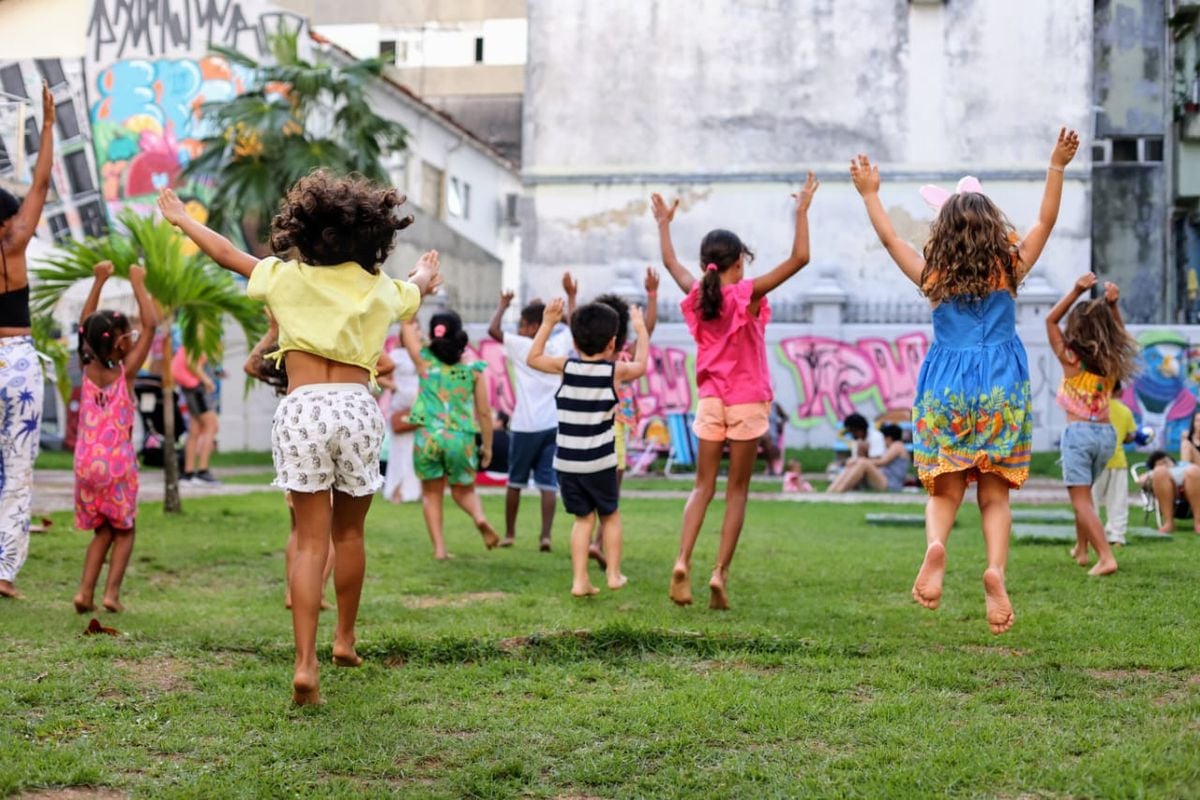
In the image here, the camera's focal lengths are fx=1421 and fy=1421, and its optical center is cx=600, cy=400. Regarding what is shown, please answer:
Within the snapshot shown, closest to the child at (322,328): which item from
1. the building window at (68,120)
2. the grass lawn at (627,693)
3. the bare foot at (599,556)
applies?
the grass lawn at (627,693)

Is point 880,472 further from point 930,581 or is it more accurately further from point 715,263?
point 930,581

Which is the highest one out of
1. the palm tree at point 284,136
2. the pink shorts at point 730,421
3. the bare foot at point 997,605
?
the palm tree at point 284,136

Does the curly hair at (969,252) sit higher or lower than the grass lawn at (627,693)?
higher

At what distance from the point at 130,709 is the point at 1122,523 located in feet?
25.2

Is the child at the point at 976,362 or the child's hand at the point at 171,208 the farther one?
the child at the point at 976,362

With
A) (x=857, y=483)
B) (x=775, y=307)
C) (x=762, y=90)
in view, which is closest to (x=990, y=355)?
(x=857, y=483)

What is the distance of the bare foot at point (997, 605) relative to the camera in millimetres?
5504

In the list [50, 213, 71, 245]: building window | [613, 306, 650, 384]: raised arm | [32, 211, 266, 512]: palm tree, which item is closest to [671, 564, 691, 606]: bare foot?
[613, 306, 650, 384]: raised arm

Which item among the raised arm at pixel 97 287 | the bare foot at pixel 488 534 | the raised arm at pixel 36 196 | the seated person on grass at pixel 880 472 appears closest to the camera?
the raised arm at pixel 36 196

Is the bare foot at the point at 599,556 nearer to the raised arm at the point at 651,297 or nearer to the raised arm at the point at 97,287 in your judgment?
the raised arm at the point at 651,297

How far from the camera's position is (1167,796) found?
3.73m

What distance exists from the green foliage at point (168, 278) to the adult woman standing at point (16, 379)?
500 centimetres

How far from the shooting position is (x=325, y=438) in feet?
17.2

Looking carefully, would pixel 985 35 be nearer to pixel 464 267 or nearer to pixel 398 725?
pixel 464 267
